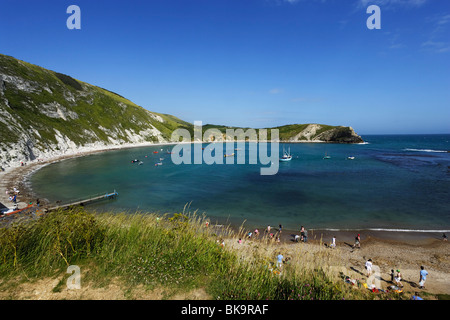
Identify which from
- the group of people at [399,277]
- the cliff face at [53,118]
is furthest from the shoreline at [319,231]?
the cliff face at [53,118]

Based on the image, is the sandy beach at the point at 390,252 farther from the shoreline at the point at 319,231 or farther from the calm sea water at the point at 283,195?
the calm sea water at the point at 283,195

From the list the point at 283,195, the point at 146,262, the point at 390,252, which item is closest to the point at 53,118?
the point at 283,195

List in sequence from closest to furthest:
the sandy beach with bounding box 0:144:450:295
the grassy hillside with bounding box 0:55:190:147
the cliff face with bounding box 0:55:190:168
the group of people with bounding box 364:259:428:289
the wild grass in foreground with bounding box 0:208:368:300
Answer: the wild grass in foreground with bounding box 0:208:368:300 < the group of people with bounding box 364:259:428:289 < the sandy beach with bounding box 0:144:450:295 < the cliff face with bounding box 0:55:190:168 < the grassy hillside with bounding box 0:55:190:147

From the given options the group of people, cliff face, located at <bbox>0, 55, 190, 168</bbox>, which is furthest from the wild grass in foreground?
cliff face, located at <bbox>0, 55, 190, 168</bbox>

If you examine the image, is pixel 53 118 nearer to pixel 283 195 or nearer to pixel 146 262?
pixel 283 195

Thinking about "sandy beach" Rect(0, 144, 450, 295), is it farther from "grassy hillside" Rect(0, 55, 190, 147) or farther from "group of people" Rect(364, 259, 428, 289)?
"grassy hillside" Rect(0, 55, 190, 147)
